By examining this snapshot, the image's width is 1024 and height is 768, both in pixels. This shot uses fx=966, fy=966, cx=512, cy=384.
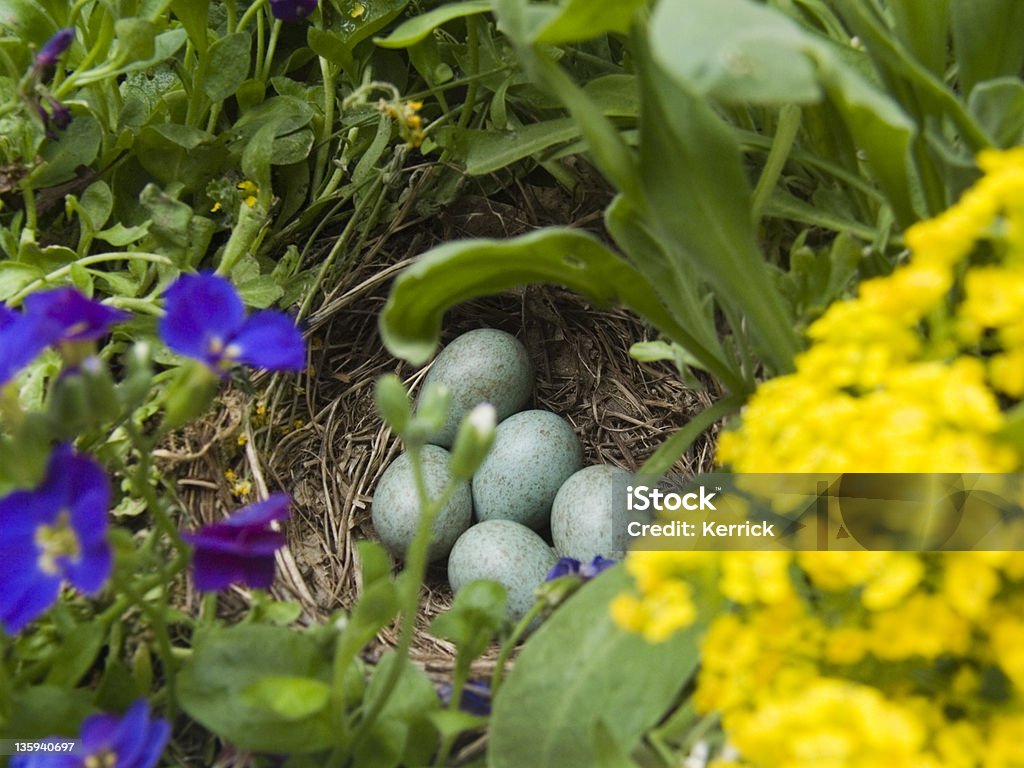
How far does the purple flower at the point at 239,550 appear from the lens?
606 mm

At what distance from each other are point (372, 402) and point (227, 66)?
0.38 meters

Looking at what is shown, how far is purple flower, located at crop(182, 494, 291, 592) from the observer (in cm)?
61

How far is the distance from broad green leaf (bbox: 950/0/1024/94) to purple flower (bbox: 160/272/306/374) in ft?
1.76

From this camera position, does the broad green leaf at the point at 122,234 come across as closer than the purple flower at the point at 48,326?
No

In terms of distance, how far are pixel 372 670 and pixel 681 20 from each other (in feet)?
1.53

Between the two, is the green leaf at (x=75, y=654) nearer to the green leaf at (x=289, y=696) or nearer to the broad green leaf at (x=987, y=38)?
the green leaf at (x=289, y=696)

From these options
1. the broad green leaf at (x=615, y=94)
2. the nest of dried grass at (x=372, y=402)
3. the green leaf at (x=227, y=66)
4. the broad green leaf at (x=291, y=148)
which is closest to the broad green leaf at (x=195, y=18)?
the green leaf at (x=227, y=66)

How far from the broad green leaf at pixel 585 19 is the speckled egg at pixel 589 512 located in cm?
46

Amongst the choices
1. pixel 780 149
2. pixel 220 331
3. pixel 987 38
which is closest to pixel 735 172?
pixel 780 149

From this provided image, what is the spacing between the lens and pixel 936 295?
0.45m

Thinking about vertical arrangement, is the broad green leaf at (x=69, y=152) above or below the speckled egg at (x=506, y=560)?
above

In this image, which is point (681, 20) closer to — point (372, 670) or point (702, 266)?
point (702, 266)

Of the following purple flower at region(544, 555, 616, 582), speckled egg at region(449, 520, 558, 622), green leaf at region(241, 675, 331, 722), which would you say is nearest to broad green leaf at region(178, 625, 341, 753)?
green leaf at region(241, 675, 331, 722)

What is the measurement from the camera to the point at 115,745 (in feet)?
1.82
